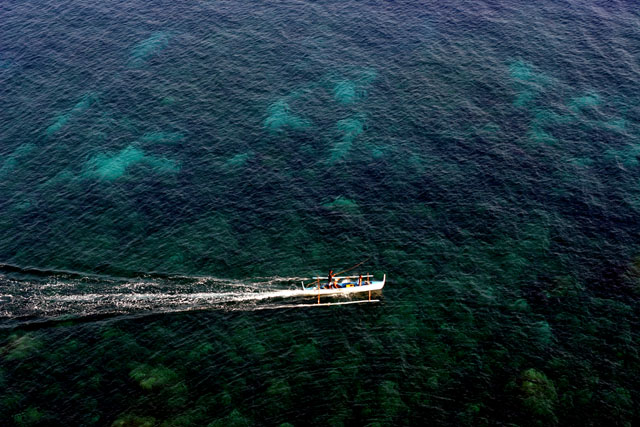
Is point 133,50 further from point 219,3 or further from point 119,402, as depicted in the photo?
point 119,402

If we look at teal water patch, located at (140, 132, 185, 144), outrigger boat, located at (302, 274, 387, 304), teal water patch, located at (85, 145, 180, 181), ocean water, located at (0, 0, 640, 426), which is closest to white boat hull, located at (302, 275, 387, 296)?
outrigger boat, located at (302, 274, 387, 304)

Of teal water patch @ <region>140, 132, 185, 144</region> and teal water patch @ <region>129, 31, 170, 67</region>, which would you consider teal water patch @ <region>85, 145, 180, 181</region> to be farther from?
teal water patch @ <region>129, 31, 170, 67</region>

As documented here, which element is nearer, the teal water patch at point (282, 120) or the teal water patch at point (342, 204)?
the teal water patch at point (342, 204)

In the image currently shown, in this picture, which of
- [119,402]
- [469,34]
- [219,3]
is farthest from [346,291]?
[219,3]

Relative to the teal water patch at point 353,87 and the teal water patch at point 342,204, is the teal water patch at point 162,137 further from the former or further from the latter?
the teal water patch at point 342,204

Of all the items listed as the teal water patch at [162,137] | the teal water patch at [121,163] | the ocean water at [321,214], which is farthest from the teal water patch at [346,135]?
the teal water patch at [162,137]

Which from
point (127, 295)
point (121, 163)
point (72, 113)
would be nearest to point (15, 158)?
point (72, 113)
